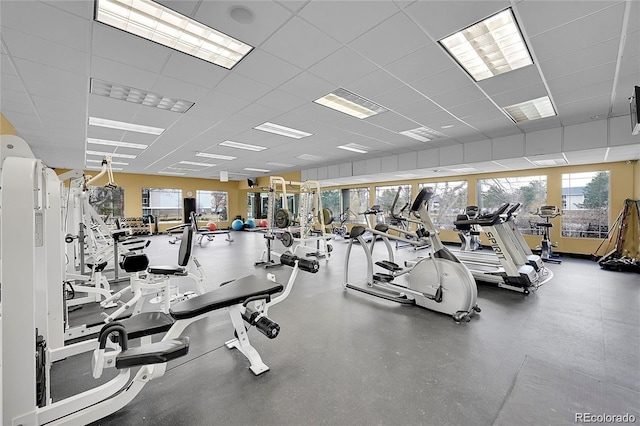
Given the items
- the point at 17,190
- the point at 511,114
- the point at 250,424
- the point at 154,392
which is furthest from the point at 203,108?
the point at 511,114

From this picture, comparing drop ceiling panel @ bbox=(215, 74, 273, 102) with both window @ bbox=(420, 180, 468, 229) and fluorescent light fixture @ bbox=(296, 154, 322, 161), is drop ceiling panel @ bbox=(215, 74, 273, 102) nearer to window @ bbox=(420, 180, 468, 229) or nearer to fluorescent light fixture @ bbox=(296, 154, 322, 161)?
fluorescent light fixture @ bbox=(296, 154, 322, 161)

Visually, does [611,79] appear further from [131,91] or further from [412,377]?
[131,91]

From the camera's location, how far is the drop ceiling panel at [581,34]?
2088 mm

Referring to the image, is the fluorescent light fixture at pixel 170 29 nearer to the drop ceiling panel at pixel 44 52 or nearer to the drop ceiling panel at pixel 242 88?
the drop ceiling panel at pixel 242 88

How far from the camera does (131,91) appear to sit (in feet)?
11.6

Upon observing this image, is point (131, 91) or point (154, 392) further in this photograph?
point (131, 91)

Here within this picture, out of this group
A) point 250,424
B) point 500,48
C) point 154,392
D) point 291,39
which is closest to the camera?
point 250,424

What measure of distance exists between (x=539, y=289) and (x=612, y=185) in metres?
4.43

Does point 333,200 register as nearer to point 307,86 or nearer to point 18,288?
point 307,86

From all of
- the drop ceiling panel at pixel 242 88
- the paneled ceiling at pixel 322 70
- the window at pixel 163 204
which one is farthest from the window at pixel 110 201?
the drop ceiling panel at pixel 242 88

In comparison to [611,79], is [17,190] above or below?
below

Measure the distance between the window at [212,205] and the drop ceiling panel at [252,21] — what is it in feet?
41.7

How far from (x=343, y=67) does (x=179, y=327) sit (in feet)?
9.45

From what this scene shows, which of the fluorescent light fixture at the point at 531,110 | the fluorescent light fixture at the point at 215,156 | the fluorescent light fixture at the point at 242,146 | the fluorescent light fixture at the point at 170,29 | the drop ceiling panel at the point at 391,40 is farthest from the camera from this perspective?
the fluorescent light fixture at the point at 215,156
